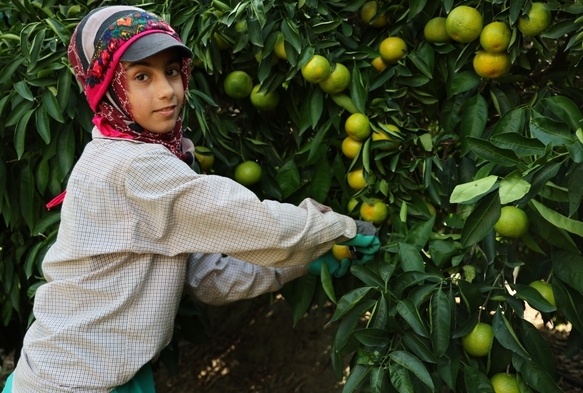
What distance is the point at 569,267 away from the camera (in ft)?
6.56

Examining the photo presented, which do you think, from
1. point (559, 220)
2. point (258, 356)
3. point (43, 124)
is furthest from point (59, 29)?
point (258, 356)

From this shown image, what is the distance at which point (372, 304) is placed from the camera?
1.99m

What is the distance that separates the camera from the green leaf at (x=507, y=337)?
1.92m

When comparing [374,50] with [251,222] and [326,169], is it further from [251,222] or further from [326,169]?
[251,222]

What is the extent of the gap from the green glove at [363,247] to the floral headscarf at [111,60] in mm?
517

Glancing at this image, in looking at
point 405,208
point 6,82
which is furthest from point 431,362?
point 6,82

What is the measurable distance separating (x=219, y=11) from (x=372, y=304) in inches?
36.1

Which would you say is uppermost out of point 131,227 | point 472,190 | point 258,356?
point 472,190

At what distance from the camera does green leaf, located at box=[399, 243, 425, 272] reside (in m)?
2.01

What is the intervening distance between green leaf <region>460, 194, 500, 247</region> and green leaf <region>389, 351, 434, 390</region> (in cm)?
30

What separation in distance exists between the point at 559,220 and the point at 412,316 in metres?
0.39

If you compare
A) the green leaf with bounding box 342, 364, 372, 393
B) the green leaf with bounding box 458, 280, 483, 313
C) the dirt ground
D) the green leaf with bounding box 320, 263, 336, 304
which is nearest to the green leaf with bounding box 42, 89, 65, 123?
the green leaf with bounding box 320, 263, 336, 304

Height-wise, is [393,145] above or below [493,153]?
below

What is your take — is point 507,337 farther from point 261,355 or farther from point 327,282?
point 261,355
